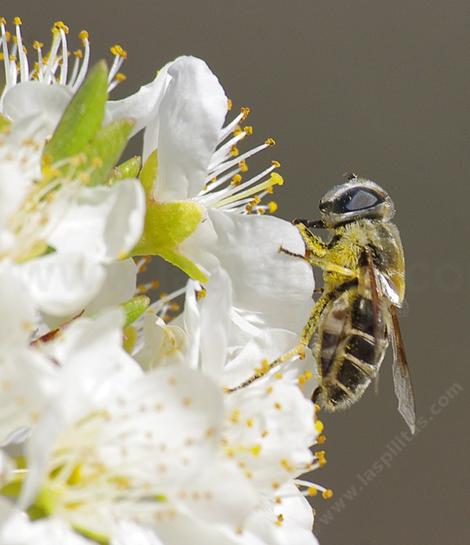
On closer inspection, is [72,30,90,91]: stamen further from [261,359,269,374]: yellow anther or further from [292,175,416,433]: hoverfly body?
[261,359,269,374]: yellow anther

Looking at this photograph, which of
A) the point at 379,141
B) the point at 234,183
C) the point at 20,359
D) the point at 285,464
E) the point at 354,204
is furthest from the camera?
the point at 379,141

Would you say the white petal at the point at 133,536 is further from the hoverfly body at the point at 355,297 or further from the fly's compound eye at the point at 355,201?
the fly's compound eye at the point at 355,201

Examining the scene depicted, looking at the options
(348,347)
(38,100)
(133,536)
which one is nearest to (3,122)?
(38,100)

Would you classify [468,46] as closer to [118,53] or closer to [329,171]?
[329,171]

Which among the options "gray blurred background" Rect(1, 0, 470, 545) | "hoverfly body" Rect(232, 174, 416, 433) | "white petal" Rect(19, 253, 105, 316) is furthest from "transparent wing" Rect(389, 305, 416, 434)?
"gray blurred background" Rect(1, 0, 470, 545)

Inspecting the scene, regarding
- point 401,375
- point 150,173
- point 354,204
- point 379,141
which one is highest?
point 150,173

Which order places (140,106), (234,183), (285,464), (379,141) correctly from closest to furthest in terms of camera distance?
(285,464)
(140,106)
(234,183)
(379,141)

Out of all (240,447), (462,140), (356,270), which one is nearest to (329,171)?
(462,140)

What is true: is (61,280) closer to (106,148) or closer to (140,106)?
(106,148)
